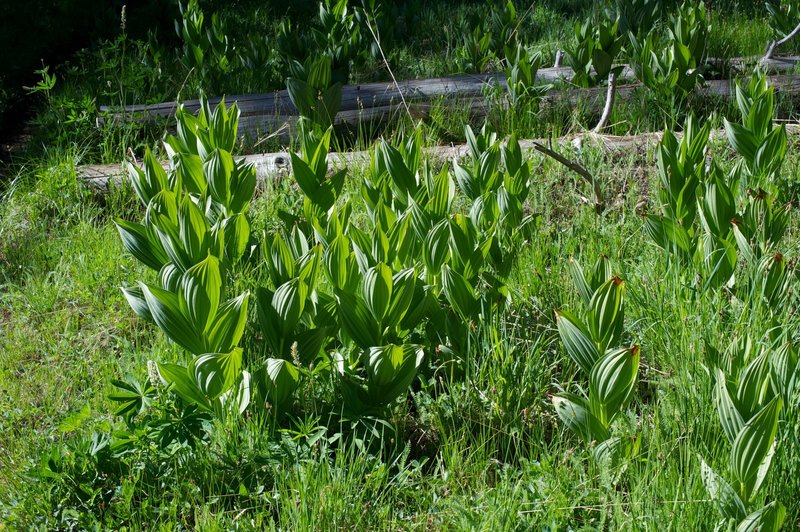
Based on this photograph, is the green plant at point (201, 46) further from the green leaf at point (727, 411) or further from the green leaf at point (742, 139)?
the green leaf at point (727, 411)

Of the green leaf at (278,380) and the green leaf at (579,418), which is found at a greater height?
the green leaf at (278,380)

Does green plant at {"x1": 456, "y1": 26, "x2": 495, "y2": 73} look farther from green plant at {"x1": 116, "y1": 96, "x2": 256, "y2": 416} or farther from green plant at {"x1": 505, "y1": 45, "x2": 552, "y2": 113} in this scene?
green plant at {"x1": 116, "y1": 96, "x2": 256, "y2": 416}

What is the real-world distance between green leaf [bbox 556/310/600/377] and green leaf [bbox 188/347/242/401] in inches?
33.0

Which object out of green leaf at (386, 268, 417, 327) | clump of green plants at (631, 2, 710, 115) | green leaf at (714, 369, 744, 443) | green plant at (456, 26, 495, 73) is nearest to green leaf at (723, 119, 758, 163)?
clump of green plants at (631, 2, 710, 115)

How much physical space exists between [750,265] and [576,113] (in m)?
2.17

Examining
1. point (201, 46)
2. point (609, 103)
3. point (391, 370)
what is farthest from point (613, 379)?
point (201, 46)

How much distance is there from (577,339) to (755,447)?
0.56m

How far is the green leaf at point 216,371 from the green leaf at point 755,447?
1198 millimetres

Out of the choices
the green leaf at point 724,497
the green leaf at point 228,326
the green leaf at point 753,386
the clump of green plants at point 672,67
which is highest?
the clump of green plants at point 672,67

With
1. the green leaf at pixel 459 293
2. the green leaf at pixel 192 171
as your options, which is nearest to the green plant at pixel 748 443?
the green leaf at pixel 459 293

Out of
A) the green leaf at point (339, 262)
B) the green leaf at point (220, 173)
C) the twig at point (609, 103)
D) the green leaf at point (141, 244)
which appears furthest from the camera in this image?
the twig at point (609, 103)

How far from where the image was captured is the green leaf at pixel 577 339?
2145 mm

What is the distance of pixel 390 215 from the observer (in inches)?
109

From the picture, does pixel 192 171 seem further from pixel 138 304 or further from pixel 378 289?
pixel 378 289
